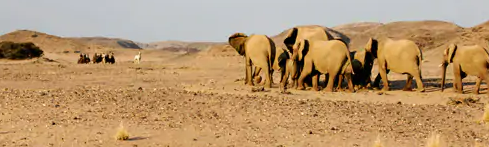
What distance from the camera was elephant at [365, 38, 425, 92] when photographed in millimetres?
17094

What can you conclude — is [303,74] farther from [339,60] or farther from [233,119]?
[233,119]

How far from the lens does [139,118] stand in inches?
422

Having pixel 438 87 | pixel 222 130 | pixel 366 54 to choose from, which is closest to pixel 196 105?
pixel 222 130

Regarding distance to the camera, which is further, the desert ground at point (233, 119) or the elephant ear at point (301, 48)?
the elephant ear at point (301, 48)

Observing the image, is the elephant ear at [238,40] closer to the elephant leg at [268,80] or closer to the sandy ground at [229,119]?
the elephant leg at [268,80]

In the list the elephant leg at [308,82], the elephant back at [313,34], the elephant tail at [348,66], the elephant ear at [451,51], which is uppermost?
the elephant back at [313,34]

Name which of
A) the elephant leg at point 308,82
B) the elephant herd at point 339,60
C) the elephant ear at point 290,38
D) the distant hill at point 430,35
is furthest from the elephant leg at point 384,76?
the distant hill at point 430,35

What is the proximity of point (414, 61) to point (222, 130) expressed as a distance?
941cm

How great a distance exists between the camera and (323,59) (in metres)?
16.6

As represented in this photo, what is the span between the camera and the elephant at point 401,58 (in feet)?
56.1

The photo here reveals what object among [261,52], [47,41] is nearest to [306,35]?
[261,52]

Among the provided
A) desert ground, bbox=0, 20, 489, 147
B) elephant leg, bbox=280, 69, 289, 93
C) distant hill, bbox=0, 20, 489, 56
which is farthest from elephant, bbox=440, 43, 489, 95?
distant hill, bbox=0, 20, 489, 56

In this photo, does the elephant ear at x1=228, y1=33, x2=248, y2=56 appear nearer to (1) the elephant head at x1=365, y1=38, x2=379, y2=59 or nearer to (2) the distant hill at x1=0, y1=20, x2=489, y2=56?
(1) the elephant head at x1=365, y1=38, x2=379, y2=59

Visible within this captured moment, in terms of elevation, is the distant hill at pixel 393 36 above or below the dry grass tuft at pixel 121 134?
above
